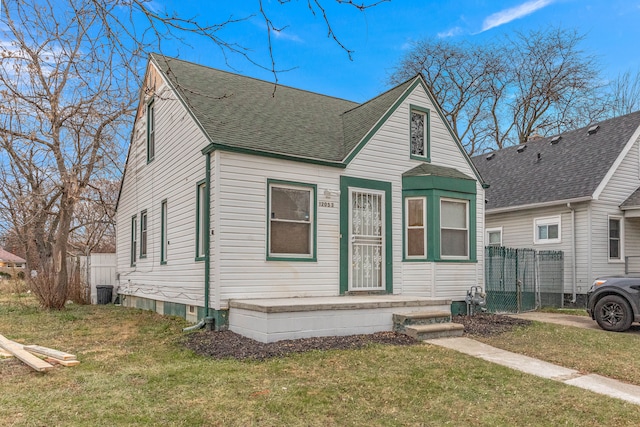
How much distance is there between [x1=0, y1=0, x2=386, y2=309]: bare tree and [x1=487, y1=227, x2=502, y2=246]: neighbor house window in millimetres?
12572

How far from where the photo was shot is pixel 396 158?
10.6 m

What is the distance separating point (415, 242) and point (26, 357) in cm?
745

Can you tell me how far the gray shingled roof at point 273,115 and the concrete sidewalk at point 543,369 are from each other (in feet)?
14.2

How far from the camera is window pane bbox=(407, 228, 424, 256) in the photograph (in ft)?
34.2

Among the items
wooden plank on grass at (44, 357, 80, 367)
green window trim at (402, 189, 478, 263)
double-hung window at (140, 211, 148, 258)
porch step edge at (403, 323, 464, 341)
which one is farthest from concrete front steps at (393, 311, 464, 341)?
double-hung window at (140, 211, 148, 258)

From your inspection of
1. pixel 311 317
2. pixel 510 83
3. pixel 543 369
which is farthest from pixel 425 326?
pixel 510 83

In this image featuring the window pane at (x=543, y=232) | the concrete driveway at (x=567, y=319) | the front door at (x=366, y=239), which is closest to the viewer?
the front door at (x=366, y=239)

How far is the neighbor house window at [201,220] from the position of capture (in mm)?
8953

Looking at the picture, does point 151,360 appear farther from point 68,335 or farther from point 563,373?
point 563,373

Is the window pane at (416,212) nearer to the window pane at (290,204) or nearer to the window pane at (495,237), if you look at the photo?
the window pane at (290,204)

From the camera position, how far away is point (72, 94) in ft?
43.0

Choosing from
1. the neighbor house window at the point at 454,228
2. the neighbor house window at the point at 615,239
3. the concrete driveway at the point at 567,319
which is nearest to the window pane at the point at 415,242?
the neighbor house window at the point at 454,228

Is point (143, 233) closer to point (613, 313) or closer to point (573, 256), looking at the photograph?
point (613, 313)

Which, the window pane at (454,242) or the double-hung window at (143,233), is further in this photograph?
the double-hung window at (143,233)
